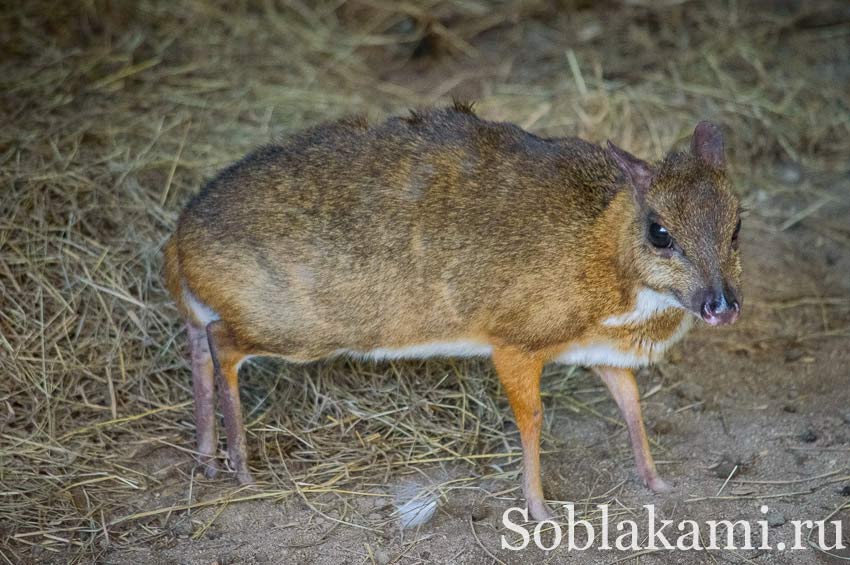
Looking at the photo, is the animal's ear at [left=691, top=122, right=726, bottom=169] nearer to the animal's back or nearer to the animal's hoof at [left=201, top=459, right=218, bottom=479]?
the animal's back

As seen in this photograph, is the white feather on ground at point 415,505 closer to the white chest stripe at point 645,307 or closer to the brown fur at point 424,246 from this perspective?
the brown fur at point 424,246

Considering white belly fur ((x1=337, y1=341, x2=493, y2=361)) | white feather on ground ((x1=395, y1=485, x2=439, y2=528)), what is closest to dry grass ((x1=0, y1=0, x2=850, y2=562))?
white feather on ground ((x1=395, y1=485, x2=439, y2=528))

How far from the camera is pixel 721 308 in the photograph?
462cm

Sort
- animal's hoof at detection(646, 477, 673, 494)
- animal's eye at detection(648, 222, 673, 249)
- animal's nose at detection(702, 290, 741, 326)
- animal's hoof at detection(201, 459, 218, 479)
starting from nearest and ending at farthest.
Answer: animal's nose at detection(702, 290, 741, 326)
animal's eye at detection(648, 222, 673, 249)
animal's hoof at detection(646, 477, 673, 494)
animal's hoof at detection(201, 459, 218, 479)

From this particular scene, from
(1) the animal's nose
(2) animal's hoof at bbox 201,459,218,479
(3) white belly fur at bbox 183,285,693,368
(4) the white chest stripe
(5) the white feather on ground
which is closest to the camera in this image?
(1) the animal's nose

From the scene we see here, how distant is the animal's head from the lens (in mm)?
4719

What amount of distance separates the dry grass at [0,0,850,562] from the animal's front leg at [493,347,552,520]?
325 millimetres

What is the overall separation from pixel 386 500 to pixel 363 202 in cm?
139

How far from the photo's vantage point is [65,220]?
634 cm

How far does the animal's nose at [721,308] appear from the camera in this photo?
182 inches

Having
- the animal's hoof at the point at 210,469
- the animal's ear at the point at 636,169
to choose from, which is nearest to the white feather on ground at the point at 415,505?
the animal's hoof at the point at 210,469

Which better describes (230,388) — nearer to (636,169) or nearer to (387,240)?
(387,240)

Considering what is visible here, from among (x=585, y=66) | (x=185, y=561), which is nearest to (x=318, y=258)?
(x=185, y=561)

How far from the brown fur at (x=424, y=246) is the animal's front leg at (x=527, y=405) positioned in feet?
0.09
